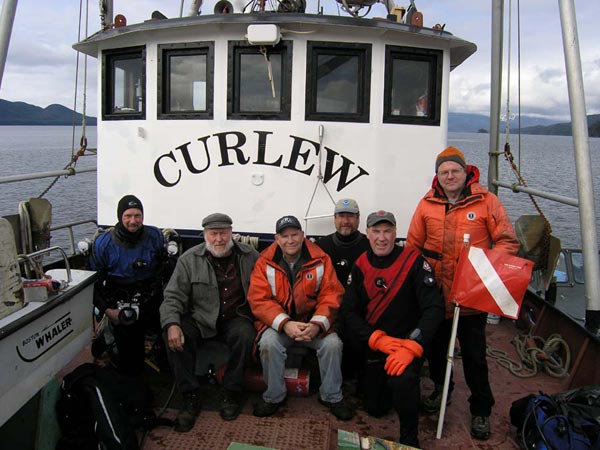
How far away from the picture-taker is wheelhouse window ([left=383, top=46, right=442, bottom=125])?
5016 mm

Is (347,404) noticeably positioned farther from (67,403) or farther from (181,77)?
(181,77)

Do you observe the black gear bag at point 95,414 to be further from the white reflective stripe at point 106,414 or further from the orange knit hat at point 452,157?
the orange knit hat at point 452,157

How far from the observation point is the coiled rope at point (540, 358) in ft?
13.3

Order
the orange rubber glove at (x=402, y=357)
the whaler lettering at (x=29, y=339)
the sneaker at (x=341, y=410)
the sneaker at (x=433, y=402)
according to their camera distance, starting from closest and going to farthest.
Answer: the whaler lettering at (x=29, y=339) → the orange rubber glove at (x=402, y=357) → the sneaker at (x=341, y=410) → the sneaker at (x=433, y=402)

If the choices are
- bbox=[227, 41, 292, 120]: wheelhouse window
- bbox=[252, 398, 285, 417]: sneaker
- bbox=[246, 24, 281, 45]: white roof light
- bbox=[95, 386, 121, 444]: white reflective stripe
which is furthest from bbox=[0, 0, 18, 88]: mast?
bbox=[252, 398, 285, 417]: sneaker

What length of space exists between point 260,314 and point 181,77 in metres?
2.78

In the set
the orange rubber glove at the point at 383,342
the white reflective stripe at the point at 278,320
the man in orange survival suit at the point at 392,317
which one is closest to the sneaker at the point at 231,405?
the white reflective stripe at the point at 278,320

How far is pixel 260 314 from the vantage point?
3.58 m

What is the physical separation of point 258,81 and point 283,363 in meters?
2.77

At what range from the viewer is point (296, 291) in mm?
3676

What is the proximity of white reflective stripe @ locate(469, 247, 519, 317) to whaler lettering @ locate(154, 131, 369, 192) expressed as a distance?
6.60 feet

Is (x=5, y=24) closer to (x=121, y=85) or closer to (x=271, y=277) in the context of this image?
(x=121, y=85)

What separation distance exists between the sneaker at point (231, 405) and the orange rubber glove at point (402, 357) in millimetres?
1117

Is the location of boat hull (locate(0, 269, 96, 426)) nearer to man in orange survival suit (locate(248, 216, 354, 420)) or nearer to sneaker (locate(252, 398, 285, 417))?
man in orange survival suit (locate(248, 216, 354, 420))
